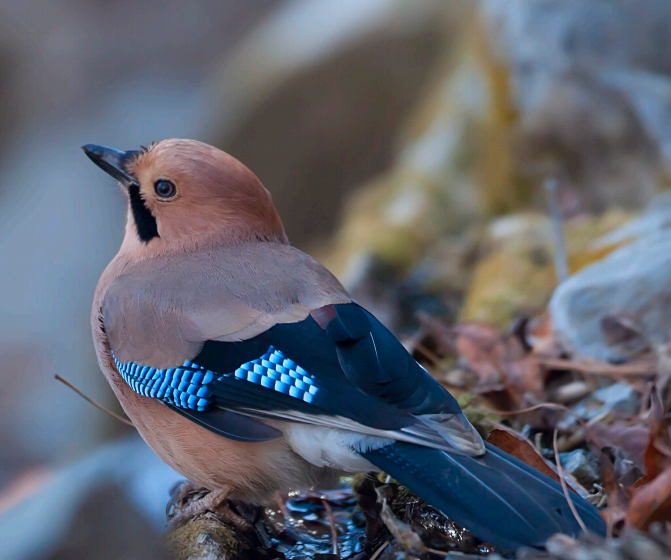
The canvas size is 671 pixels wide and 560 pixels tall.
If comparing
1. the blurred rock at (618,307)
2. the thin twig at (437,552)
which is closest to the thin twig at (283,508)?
the thin twig at (437,552)

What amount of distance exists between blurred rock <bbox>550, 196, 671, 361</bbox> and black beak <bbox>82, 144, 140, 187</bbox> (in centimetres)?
183

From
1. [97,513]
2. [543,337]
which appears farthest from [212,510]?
[543,337]

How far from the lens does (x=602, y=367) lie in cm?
308

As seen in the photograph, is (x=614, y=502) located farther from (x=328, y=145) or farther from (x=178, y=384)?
(x=328, y=145)

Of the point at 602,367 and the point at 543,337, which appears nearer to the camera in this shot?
the point at 602,367

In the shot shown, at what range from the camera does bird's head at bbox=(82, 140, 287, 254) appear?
2852mm

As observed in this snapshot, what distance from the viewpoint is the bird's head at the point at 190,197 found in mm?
2852

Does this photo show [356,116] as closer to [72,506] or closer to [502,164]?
[502,164]

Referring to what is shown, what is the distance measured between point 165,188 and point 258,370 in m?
0.94

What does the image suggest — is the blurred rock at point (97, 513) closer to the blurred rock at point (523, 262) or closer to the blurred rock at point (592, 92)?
the blurred rock at point (523, 262)

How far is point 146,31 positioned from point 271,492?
10001 mm

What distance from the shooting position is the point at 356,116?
725 cm

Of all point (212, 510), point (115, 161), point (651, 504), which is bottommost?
point (212, 510)

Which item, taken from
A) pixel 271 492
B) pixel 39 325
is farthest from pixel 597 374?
pixel 39 325
